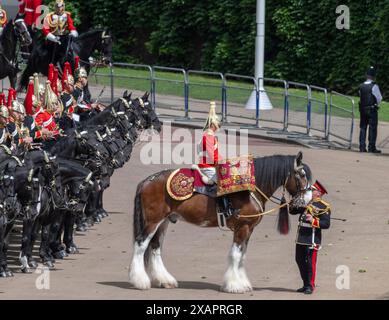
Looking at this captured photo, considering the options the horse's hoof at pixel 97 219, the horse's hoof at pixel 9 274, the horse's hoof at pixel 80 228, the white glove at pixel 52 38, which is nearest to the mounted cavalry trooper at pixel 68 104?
the horse's hoof at pixel 97 219

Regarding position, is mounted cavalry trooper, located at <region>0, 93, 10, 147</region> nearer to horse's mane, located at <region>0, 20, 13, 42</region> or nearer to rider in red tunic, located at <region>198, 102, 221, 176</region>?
rider in red tunic, located at <region>198, 102, 221, 176</region>

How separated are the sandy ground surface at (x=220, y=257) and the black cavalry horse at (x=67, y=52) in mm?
6047

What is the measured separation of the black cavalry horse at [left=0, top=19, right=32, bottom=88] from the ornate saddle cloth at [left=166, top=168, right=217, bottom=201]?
44.9 feet

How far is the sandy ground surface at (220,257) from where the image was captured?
19.9m

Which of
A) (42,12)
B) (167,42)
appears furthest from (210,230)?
(167,42)

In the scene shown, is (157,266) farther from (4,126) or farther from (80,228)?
(80,228)

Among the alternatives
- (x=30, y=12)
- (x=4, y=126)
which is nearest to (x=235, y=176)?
(x=4, y=126)

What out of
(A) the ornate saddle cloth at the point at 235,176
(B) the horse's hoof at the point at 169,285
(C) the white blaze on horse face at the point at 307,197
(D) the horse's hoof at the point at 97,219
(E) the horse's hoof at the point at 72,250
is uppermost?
(A) the ornate saddle cloth at the point at 235,176

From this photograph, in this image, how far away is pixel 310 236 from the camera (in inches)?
783

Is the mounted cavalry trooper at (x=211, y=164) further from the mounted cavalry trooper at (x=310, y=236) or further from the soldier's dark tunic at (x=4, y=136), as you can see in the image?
the soldier's dark tunic at (x=4, y=136)

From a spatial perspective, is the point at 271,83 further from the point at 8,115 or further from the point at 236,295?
the point at 236,295

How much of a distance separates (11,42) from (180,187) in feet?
46.4

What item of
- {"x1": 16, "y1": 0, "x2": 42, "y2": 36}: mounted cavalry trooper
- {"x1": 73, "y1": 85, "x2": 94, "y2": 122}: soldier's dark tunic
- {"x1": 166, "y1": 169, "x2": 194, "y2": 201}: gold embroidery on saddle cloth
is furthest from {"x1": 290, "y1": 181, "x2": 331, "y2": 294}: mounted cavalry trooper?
{"x1": 16, "y1": 0, "x2": 42, "y2": 36}: mounted cavalry trooper

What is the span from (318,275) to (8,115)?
555 cm
